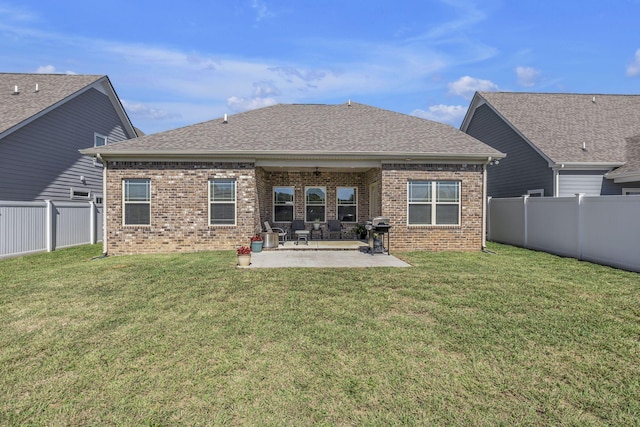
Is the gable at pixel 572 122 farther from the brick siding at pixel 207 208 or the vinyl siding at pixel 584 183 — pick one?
the brick siding at pixel 207 208

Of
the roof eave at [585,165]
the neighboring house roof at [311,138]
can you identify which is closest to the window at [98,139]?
the neighboring house roof at [311,138]

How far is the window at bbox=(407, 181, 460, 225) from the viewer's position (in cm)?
1152

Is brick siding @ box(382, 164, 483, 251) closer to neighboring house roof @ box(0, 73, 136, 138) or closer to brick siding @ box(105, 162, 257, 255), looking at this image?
brick siding @ box(105, 162, 257, 255)

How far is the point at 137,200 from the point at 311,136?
631 centimetres

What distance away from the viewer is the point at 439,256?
1027cm

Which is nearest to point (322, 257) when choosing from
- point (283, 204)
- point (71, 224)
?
point (283, 204)

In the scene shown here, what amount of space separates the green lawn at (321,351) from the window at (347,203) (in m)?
7.54

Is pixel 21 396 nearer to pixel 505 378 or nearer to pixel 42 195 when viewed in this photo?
pixel 505 378

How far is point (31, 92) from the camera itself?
14.4 meters

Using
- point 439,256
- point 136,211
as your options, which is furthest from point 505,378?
point 136,211

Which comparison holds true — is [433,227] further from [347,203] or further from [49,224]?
[49,224]

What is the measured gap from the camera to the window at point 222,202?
444 inches

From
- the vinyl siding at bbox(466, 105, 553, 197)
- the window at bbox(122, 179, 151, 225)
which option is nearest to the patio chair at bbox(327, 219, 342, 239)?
the window at bbox(122, 179, 151, 225)

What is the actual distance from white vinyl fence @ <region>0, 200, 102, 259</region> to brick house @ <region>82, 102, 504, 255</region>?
2716mm
